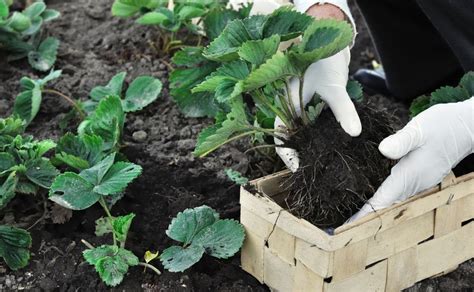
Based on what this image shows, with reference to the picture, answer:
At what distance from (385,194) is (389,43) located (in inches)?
40.8

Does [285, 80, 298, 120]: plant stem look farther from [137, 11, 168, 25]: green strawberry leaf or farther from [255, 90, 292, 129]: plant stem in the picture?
[137, 11, 168, 25]: green strawberry leaf

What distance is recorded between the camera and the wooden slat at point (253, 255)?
1547 mm

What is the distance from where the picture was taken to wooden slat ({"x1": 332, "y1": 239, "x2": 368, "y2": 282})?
1410 mm

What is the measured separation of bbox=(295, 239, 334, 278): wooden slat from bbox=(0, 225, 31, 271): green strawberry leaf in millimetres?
585

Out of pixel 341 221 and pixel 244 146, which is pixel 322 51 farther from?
pixel 244 146

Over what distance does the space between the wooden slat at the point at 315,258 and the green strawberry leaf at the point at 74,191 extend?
449 millimetres

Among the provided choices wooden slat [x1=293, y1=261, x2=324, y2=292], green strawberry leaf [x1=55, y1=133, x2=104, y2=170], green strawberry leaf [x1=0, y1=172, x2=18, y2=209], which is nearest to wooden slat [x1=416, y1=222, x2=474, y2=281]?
wooden slat [x1=293, y1=261, x2=324, y2=292]

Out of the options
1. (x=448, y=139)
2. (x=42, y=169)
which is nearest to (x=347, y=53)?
(x=448, y=139)

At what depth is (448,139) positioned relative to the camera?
1541mm

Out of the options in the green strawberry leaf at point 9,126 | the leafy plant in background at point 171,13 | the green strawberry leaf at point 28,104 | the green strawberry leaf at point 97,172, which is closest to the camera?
the green strawberry leaf at point 97,172

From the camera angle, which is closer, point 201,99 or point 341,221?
point 341,221

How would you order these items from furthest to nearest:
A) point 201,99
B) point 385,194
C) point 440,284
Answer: point 201,99 < point 440,284 < point 385,194

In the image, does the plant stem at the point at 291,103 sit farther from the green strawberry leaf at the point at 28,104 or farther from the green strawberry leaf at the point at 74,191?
the green strawberry leaf at the point at 28,104

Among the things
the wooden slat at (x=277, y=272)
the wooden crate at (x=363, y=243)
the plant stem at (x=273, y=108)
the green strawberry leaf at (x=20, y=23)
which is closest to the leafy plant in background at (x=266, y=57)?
the plant stem at (x=273, y=108)
